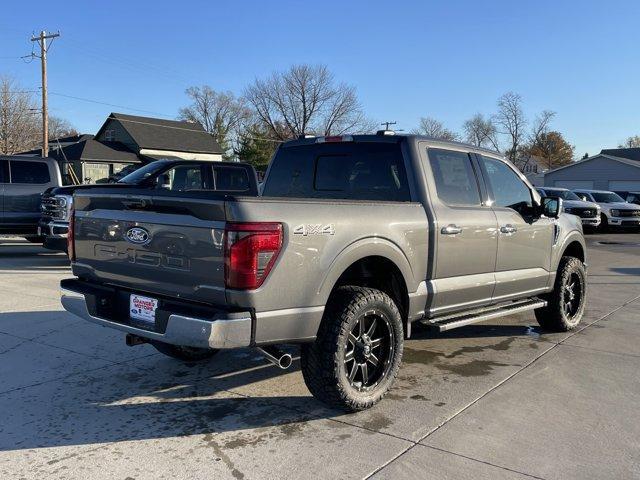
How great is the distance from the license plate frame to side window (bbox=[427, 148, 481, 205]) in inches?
95.6

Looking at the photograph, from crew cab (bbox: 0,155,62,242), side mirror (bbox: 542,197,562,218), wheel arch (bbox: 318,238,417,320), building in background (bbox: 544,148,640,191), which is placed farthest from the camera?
building in background (bbox: 544,148,640,191)

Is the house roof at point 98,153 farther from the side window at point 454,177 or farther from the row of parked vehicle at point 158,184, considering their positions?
the side window at point 454,177

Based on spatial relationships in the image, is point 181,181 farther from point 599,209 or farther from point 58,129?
point 58,129

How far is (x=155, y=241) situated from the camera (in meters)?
3.61

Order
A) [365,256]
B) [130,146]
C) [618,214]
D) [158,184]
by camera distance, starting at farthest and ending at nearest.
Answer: [130,146]
[618,214]
[158,184]
[365,256]

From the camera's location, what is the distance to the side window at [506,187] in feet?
17.9

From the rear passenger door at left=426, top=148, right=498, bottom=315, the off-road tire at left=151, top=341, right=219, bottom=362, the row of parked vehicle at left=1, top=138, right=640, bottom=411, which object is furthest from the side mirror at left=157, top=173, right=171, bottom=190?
the rear passenger door at left=426, top=148, right=498, bottom=315

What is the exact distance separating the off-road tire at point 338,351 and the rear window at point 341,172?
1.09 metres

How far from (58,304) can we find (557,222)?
6.06m

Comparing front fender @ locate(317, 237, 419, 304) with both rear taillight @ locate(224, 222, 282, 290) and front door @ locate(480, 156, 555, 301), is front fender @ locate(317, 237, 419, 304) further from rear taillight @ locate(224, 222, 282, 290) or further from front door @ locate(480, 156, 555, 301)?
front door @ locate(480, 156, 555, 301)

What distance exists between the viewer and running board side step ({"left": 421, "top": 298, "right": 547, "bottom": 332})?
4.61m

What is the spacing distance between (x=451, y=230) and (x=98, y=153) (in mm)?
43213

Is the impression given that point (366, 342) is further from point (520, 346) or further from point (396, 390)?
point (520, 346)

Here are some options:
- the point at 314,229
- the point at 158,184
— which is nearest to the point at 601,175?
the point at 158,184
